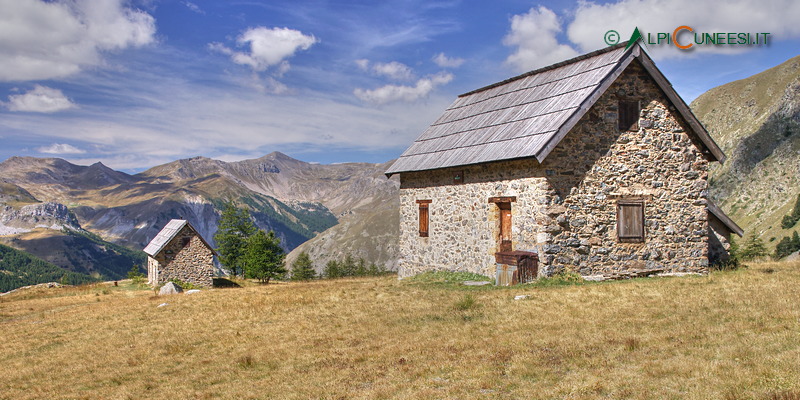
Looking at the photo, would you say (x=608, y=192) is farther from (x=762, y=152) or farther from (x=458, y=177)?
(x=762, y=152)

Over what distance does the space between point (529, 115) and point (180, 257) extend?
31.4 metres

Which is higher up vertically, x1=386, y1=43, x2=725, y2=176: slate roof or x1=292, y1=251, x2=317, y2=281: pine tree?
x1=386, y1=43, x2=725, y2=176: slate roof

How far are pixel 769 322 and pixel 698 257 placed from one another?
446 inches

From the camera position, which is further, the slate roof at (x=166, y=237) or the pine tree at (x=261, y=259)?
the pine tree at (x=261, y=259)

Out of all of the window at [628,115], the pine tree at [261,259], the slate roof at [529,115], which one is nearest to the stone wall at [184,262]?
the pine tree at [261,259]

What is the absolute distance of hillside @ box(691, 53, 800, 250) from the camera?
454 ft

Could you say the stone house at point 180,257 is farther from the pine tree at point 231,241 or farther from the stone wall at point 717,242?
the stone wall at point 717,242

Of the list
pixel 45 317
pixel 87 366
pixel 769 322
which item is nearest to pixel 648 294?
pixel 769 322

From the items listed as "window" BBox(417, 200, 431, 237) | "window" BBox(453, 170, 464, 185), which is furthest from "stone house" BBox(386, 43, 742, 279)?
"window" BBox(417, 200, 431, 237)

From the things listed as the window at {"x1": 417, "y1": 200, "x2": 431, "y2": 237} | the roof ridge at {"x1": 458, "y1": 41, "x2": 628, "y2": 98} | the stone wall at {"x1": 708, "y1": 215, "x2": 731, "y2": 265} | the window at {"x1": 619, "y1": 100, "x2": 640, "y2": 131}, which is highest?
the roof ridge at {"x1": 458, "y1": 41, "x2": 628, "y2": 98}

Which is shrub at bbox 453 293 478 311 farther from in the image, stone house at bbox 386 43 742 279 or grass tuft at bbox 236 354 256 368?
grass tuft at bbox 236 354 256 368

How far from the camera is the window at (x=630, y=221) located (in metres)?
20.1

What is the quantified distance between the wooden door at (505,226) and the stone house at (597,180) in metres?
0.04

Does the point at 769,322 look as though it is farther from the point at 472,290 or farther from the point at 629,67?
the point at 629,67
